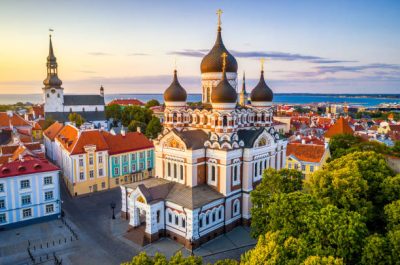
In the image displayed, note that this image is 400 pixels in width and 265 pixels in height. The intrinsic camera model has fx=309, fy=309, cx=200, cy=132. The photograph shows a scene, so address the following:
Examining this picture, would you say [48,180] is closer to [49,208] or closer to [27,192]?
[27,192]

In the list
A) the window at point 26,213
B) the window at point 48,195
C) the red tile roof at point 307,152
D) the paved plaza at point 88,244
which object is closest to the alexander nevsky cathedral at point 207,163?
the paved plaza at point 88,244

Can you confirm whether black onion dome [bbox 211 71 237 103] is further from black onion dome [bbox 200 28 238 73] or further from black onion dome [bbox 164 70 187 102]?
black onion dome [bbox 164 70 187 102]

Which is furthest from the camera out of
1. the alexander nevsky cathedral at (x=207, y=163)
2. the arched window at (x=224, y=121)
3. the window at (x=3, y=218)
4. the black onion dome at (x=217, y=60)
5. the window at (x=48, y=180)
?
the black onion dome at (x=217, y=60)

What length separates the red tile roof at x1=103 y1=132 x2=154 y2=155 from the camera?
144ft

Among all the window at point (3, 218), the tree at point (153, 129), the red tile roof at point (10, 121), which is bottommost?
the window at point (3, 218)

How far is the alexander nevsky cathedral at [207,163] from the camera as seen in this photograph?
29.6 meters

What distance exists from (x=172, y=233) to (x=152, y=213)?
297cm

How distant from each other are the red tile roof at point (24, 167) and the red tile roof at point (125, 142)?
1064 centimetres

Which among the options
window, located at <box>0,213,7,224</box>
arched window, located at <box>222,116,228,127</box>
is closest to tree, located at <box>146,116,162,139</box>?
arched window, located at <box>222,116,228,127</box>

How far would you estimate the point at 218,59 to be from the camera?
119 ft

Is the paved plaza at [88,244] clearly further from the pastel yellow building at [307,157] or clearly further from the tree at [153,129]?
the tree at [153,129]

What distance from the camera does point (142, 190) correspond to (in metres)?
29.9

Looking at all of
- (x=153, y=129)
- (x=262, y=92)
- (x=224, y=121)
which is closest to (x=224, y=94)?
(x=224, y=121)

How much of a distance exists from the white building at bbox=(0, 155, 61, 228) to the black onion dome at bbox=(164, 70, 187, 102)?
49.7 ft
